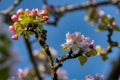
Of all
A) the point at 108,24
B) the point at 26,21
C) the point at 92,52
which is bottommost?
the point at 92,52

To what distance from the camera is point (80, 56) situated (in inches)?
111

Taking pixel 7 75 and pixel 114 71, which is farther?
pixel 114 71

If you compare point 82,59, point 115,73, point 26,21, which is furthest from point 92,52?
point 115,73

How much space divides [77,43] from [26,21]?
17.5 inches

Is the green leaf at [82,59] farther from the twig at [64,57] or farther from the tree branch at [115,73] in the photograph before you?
the tree branch at [115,73]

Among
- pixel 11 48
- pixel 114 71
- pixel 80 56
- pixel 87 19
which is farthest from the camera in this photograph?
pixel 87 19

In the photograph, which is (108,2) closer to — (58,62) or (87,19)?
(87,19)

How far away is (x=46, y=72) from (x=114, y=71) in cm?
623

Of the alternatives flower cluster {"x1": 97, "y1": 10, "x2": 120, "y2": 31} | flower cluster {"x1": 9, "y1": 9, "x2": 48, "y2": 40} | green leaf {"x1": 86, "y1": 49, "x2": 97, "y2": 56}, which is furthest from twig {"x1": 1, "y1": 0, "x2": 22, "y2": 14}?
green leaf {"x1": 86, "y1": 49, "x2": 97, "y2": 56}

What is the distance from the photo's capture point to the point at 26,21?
290 cm

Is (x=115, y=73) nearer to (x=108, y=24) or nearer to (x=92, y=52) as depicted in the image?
(x=92, y=52)

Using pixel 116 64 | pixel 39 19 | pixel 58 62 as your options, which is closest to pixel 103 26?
pixel 39 19

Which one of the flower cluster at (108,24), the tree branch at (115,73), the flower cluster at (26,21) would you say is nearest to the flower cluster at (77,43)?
the flower cluster at (26,21)

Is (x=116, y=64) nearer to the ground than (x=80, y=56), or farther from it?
nearer to the ground
